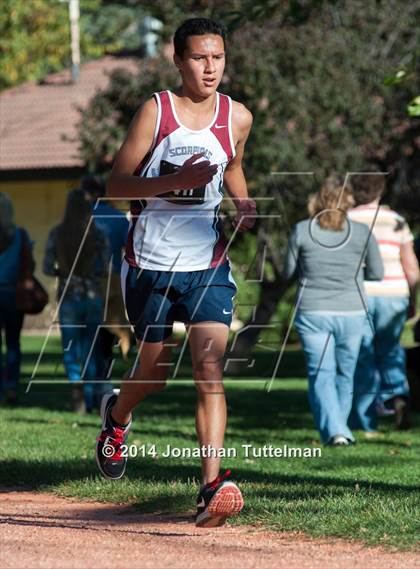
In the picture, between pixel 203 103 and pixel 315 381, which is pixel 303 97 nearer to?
pixel 315 381

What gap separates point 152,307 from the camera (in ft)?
20.5

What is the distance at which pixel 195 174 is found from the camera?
5734 mm

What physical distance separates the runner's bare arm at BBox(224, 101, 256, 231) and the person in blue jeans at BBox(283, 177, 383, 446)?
3782mm

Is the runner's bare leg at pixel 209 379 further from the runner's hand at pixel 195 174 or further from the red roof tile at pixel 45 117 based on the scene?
the red roof tile at pixel 45 117

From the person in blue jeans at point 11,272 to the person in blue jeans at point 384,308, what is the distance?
3.75m

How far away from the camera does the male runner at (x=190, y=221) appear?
19.8 ft

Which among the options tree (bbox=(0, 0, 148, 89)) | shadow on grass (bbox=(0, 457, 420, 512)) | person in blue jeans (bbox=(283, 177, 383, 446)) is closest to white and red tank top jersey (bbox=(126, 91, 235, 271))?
shadow on grass (bbox=(0, 457, 420, 512))

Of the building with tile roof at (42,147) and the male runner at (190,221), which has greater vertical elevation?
the male runner at (190,221)

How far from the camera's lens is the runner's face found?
20.0 feet

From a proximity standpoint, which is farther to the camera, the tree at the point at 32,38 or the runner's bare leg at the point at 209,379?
the tree at the point at 32,38

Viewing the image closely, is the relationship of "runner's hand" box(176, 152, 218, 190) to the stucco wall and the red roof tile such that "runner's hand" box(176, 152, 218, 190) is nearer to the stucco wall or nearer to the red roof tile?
the red roof tile

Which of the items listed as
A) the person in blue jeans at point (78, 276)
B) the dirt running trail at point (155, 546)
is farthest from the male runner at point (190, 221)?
the person in blue jeans at point (78, 276)

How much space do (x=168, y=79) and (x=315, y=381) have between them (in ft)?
38.4

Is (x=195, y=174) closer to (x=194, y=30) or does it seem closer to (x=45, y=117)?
(x=194, y=30)
